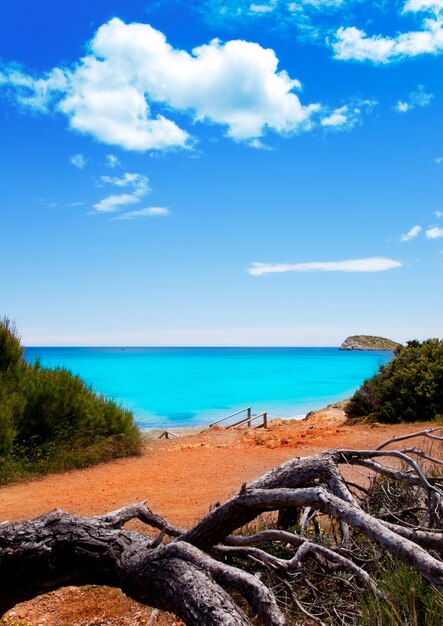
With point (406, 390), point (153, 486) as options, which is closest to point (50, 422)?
point (153, 486)

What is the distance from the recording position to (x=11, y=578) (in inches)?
146

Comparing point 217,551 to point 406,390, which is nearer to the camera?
point 217,551

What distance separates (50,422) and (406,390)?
34.0 feet

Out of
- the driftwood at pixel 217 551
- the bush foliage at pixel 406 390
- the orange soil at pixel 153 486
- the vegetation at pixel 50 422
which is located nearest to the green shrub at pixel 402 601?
the driftwood at pixel 217 551

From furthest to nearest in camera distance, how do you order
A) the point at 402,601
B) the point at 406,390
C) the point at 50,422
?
the point at 406,390
the point at 50,422
the point at 402,601

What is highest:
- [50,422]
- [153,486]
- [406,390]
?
[406,390]

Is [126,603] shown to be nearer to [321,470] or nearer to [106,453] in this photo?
[321,470]

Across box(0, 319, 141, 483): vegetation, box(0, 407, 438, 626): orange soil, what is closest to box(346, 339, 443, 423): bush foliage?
box(0, 407, 438, 626): orange soil

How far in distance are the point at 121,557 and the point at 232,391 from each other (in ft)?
202

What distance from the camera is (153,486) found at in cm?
953

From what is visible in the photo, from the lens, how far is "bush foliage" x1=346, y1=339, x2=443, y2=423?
16391mm

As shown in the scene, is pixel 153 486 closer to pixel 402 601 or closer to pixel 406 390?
pixel 402 601

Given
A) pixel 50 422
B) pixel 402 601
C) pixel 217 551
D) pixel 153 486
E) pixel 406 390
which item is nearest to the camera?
pixel 402 601

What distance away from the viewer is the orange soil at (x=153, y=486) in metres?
4.98
